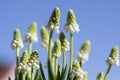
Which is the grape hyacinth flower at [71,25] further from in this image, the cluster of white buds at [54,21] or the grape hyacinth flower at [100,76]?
the grape hyacinth flower at [100,76]

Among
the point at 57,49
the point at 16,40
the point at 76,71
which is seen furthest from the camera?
the point at 16,40

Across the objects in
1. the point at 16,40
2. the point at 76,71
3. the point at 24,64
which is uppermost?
the point at 16,40

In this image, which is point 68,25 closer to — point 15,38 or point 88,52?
point 88,52

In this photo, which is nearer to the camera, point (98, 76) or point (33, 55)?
point (33, 55)

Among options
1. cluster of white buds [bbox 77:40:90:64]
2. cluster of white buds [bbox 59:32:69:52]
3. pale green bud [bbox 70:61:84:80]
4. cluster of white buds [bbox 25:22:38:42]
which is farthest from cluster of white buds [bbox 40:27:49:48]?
pale green bud [bbox 70:61:84:80]

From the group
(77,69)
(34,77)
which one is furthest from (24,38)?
(77,69)

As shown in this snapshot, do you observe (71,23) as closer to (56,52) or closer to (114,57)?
(56,52)

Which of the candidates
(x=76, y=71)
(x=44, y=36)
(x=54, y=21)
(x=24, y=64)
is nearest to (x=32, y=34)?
(x=44, y=36)
